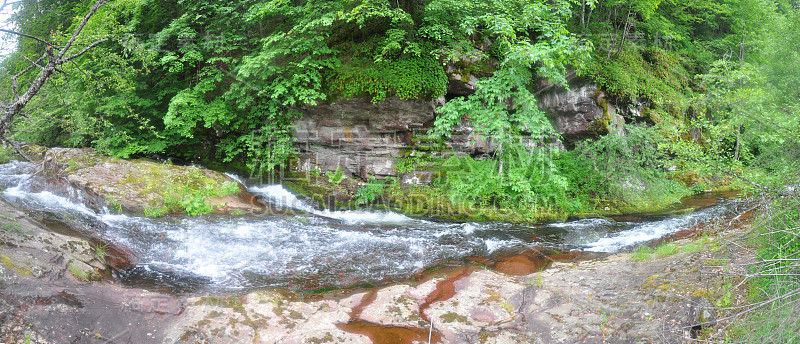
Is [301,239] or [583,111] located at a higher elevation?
[583,111]

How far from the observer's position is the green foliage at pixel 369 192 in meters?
10.5

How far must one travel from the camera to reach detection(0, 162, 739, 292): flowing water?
6156 mm

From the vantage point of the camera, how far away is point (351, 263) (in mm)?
6871

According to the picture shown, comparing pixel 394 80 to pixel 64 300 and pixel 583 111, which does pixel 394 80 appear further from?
pixel 64 300

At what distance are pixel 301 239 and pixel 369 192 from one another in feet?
10.2

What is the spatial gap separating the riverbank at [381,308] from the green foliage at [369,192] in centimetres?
490

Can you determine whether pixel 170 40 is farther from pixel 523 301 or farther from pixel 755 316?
pixel 755 316

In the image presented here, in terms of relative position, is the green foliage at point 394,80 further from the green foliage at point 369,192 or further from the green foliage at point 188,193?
the green foliage at point 188,193

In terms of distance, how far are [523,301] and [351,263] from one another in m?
3.13

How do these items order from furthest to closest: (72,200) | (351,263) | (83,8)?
(83,8) < (72,200) < (351,263)

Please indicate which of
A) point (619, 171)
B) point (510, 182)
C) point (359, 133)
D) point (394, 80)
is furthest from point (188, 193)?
point (619, 171)

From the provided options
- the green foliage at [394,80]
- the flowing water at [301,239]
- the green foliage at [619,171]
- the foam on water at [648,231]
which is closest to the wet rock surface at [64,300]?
the flowing water at [301,239]

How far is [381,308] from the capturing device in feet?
16.4

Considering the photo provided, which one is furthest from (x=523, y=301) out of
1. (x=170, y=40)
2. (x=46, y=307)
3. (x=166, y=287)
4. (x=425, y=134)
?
(x=170, y=40)
